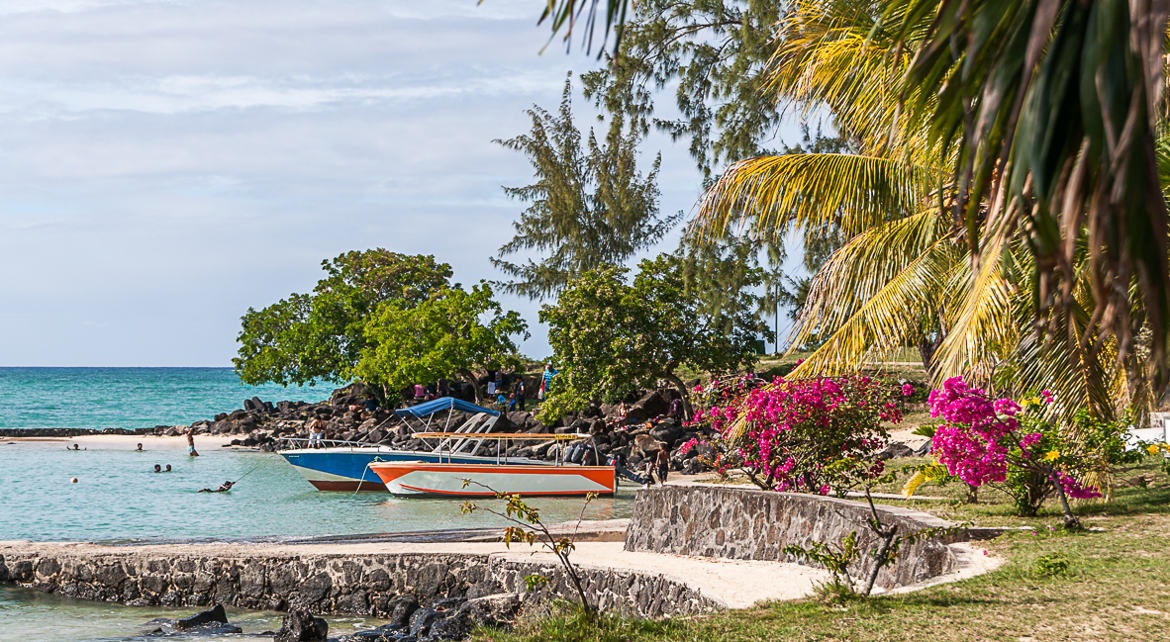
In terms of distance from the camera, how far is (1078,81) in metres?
2.26

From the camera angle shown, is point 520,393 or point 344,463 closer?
point 344,463

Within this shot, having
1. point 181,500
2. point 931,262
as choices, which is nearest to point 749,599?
point 931,262

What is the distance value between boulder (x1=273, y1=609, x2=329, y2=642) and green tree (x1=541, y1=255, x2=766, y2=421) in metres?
22.0

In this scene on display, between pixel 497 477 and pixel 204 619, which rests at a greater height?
pixel 497 477

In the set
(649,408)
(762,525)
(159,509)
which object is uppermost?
(649,408)

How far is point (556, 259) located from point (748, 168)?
102 ft

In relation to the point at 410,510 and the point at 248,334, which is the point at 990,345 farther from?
the point at 248,334

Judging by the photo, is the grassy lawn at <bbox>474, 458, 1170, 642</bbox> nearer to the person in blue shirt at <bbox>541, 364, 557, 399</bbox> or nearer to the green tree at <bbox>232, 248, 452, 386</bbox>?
the person in blue shirt at <bbox>541, 364, 557, 399</bbox>

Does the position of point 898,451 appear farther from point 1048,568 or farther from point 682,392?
point 1048,568

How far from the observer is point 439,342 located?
141 ft

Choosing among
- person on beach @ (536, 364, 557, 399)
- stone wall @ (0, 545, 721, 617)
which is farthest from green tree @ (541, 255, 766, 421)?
stone wall @ (0, 545, 721, 617)

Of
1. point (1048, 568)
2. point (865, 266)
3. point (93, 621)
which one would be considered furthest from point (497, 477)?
point (1048, 568)

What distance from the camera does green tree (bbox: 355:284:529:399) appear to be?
42.7 m

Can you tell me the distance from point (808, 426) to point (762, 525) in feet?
5.23
